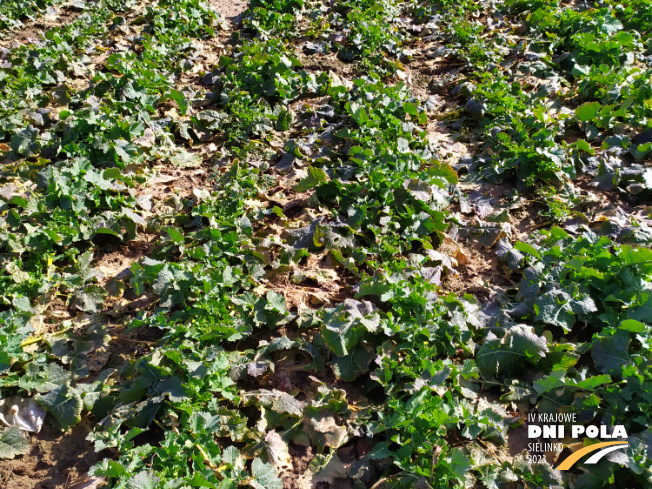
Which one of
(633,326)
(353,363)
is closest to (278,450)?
(353,363)

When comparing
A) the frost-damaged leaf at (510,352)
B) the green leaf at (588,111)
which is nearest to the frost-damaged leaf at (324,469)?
the frost-damaged leaf at (510,352)

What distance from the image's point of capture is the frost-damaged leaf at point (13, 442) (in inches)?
109

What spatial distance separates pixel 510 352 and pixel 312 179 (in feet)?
7.49

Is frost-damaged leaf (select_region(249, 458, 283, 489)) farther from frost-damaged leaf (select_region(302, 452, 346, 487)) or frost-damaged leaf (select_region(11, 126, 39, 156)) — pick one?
frost-damaged leaf (select_region(11, 126, 39, 156))

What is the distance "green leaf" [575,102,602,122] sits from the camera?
203 inches

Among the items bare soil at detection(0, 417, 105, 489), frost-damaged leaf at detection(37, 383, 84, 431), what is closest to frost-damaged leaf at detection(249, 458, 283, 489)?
bare soil at detection(0, 417, 105, 489)

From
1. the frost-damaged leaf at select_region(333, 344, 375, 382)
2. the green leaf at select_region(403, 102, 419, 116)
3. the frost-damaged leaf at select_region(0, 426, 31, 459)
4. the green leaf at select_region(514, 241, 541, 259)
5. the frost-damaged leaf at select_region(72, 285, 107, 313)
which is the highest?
the green leaf at select_region(403, 102, 419, 116)

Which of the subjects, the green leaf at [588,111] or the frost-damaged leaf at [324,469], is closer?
the frost-damaged leaf at [324,469]

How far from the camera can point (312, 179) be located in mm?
4477

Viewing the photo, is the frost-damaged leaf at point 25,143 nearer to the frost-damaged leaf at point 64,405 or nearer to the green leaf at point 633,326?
the frost-damaged leaf at point 64,405

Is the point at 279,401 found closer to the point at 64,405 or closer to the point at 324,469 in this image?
the point at 324,469

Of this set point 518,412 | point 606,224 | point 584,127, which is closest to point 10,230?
point 518,412

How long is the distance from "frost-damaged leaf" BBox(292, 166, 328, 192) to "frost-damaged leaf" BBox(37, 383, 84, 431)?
249cm

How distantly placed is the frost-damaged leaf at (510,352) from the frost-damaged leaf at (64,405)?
2522 mm
